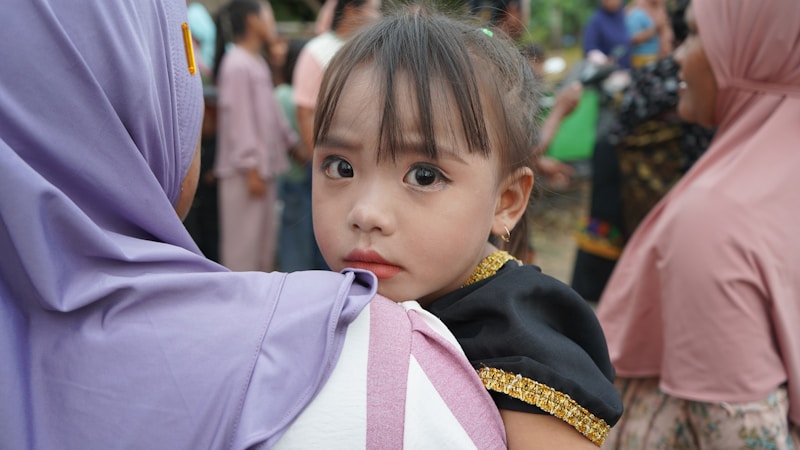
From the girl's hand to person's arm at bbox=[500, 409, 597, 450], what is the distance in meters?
4.63

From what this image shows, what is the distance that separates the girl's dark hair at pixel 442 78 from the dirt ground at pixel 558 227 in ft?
18.7

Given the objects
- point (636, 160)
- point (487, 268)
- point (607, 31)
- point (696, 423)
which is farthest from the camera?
point (607, 31)

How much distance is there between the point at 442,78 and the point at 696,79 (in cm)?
147

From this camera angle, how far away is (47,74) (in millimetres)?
1030

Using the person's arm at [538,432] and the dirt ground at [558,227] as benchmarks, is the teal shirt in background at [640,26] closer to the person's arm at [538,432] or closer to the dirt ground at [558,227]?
the dirt ground at [558,227]

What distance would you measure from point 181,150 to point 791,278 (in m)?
1.62

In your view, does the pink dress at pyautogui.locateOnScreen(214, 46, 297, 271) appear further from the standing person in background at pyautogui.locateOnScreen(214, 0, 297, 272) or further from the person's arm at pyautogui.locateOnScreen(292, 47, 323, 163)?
the person's arm at pyautogui.locateOnScreen(292, 47, 323, 163)

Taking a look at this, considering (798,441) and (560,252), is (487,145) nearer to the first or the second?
(798,441)

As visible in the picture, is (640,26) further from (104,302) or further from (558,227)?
(104,302)

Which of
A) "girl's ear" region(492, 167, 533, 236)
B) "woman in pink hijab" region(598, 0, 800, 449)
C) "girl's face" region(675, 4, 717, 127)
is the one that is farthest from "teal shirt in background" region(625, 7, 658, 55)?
"girl's ear" region(492, 167, 533, 236)

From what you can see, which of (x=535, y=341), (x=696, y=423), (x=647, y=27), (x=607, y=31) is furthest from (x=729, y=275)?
(x=647, y=27)

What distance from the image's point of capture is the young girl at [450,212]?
1.25m

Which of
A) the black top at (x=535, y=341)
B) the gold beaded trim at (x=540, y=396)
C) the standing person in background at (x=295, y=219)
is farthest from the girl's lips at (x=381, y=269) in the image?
the standing person in background at (x=295, y=219)

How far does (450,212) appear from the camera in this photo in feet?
4.45
